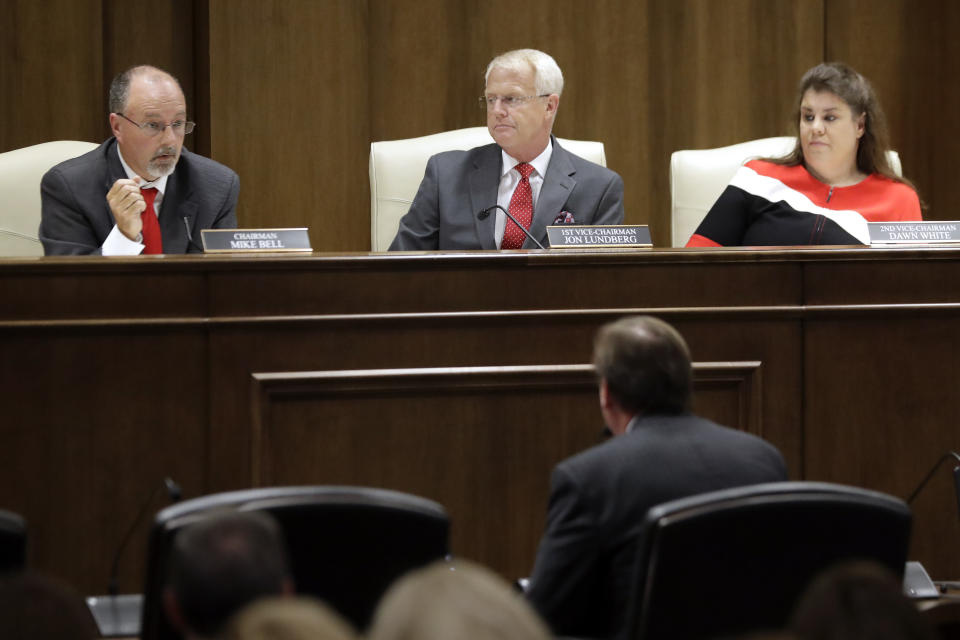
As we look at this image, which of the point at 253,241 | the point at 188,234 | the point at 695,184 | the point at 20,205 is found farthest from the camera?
the point at 695,184

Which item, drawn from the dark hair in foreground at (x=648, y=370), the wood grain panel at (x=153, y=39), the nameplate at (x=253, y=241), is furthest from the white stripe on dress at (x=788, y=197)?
the wood grain panel at (x=153, y=39)

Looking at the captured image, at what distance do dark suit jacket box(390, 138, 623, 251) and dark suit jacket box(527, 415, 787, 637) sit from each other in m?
2.03

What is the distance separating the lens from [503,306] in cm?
307

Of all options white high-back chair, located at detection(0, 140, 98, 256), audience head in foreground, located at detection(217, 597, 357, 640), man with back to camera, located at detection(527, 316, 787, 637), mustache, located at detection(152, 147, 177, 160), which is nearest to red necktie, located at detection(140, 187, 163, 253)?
mustache, located at detection(152, 147, 177, 160)

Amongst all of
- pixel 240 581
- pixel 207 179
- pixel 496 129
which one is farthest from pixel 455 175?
pixel 240 581

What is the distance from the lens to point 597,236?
332cm

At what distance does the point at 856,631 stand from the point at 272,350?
1.95m

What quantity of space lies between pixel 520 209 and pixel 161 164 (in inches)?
45.1

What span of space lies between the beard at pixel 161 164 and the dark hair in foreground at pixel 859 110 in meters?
1.96

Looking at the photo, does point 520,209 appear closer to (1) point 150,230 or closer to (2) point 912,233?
(1) point 150,230

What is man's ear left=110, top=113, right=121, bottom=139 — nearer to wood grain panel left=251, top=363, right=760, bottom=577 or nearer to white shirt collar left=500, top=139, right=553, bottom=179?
white shirt collar left=500, top=139, right=553, bottom=179

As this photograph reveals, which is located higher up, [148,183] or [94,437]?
[148,183]

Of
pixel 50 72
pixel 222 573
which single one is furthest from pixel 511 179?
pixel 222 573

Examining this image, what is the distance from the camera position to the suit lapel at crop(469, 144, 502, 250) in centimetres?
410
